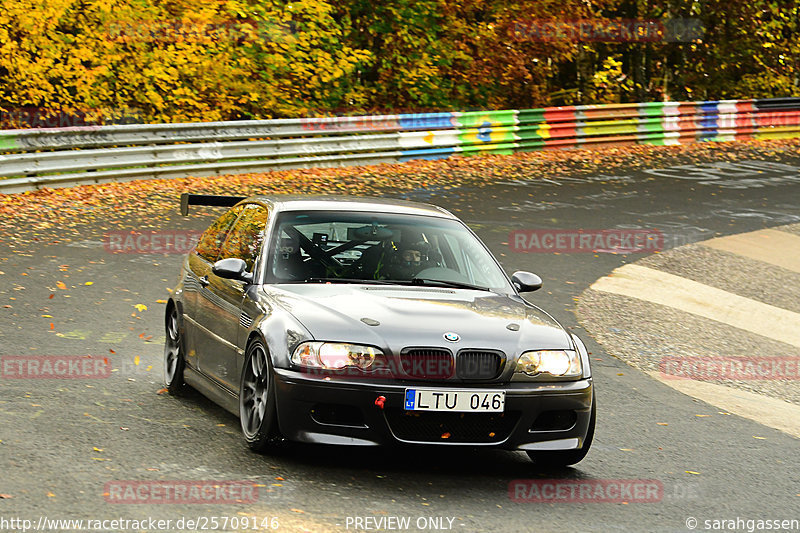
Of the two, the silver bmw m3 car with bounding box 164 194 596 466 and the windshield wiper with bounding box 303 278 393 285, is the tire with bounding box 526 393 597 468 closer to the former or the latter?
the silver bmw m3 car with bounding box 164 194 596 466

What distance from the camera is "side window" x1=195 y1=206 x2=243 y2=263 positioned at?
852 centimetres

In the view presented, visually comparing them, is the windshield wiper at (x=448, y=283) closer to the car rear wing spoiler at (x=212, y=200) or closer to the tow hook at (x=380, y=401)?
the tow hook at (x=380, y=401)

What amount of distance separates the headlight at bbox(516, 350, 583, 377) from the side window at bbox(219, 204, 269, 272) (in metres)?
2.01

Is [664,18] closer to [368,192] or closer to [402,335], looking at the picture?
[368,192]

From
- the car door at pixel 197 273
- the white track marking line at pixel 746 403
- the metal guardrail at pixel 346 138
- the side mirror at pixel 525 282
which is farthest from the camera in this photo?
the metal guardrail at pixel 346 138

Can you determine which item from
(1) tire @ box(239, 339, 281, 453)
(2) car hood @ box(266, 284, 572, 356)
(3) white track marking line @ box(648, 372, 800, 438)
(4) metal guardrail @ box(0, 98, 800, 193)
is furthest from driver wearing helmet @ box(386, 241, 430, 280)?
(4) metal guardrail @ box(0, 98, 800, 193)

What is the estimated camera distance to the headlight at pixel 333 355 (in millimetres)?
6312

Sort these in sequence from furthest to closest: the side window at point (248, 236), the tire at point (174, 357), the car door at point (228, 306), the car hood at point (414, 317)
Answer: the tire at point (174, 357)
the side window at point (248, 236)
the car door at point (228, 306)
the car hood at point (414, 317)

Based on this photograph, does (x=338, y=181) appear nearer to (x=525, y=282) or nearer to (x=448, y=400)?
(x=525, y=282)

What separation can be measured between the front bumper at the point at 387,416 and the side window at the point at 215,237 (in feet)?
7.60

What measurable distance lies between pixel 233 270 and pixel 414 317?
1365mm

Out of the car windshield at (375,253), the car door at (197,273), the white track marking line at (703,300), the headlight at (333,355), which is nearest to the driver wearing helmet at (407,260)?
the car windshield at (375,253)

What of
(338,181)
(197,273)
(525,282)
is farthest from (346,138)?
(525,282)

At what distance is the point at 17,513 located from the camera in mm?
5336
